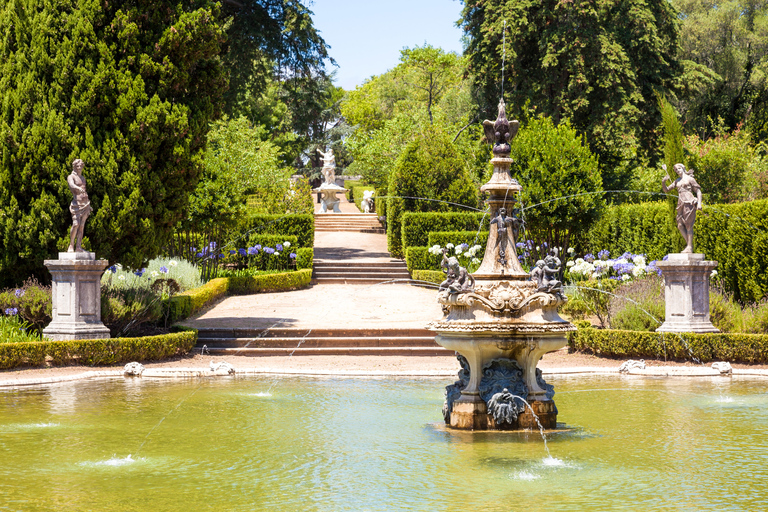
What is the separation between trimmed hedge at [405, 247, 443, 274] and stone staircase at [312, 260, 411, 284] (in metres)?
0.66

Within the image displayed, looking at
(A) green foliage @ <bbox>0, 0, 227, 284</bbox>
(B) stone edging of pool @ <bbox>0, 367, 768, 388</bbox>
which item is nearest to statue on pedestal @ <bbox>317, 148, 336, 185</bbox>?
(A) green foliage @ <bbox>0, 0, 227, 284</bbox>

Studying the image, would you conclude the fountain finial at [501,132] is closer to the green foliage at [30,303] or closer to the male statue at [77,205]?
the male statue at [77,205]

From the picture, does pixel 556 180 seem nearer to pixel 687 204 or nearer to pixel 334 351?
pixel 687 204

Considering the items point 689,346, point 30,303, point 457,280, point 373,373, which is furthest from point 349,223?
point 457,280

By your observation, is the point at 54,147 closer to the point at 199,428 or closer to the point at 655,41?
the point at 199,428

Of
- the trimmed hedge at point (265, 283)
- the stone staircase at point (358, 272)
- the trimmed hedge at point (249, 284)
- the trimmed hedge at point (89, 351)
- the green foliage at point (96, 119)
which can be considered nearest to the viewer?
the trimmed hedge at point (89, 351)

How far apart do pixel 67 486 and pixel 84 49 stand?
1190cm

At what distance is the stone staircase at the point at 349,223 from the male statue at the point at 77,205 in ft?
103

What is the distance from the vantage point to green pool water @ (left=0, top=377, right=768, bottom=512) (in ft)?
20.7

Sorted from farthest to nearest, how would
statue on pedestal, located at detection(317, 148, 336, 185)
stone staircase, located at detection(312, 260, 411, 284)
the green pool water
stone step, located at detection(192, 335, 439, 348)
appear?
statue on pedestal, located at detection(317, 148, 336, 185), stone staircase, located at detection(312, 260, 411, 284), stone step, located at detection(192, 335, 439, 348), the green pool water

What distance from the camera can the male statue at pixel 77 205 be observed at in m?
15.2

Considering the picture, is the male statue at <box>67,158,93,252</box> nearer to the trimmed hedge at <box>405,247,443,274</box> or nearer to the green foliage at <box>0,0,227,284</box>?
the green foliage at <box>0,0,227,284</box>

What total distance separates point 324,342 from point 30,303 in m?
5.93

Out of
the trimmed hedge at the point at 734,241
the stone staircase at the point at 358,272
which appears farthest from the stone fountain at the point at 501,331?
the stone staircase at the point at 358,272
